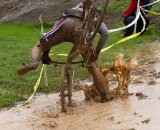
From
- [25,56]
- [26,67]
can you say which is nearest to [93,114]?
[26,67]

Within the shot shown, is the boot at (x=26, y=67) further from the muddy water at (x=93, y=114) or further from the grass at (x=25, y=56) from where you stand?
the grass at (x=25, y=56)

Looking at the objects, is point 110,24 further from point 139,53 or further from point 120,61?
point 120,61

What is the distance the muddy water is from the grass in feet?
1.85

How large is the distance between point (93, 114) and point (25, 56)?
5917 mm

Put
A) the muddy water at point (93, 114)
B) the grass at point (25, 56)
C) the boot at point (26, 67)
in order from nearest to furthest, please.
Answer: the muddy water at point (93, 114)
the boot at point (26, 67)
the grass at point (25, 56)

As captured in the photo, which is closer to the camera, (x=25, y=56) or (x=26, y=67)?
(x=26, y=67)

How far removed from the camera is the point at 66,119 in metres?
7.10

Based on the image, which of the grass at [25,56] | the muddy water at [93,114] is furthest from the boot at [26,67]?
the grass at [25,56]

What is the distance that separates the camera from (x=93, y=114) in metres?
7.19

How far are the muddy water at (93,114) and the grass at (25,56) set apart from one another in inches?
22.2

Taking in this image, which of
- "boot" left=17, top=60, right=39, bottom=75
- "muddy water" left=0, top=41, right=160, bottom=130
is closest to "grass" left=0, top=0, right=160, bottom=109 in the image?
"muddy water" left=0, top=41, right=160, bottom=130

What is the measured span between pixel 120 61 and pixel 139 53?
3.87 meters

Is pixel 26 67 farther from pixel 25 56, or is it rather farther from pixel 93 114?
pixel 25 56

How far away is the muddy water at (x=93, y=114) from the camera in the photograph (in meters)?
6.63
